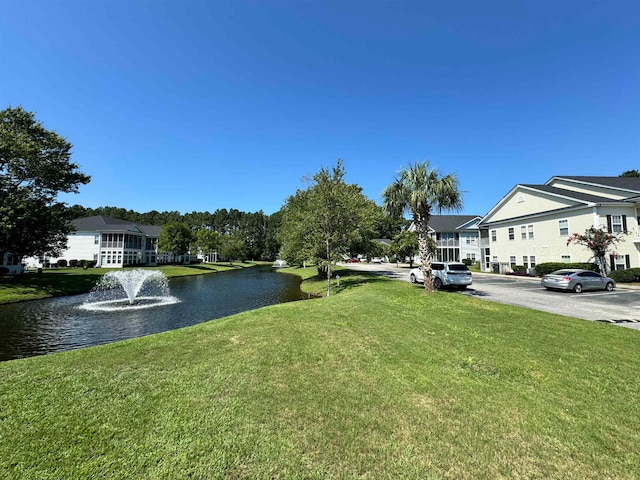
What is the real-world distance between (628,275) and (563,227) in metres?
6.71

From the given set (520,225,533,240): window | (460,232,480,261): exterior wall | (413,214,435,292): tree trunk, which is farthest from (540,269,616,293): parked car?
(460,232,480,261): exterior wall

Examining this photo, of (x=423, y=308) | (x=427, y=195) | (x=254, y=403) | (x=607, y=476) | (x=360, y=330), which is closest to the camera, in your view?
(x=607, y=476)

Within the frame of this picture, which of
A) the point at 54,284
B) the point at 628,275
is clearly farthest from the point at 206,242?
the point at 628,275

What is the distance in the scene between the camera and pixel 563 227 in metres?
28.8

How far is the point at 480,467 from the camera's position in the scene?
11.0 feet

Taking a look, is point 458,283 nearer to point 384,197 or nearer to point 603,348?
point 384,197

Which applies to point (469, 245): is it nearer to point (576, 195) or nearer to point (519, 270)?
point (519, 270)

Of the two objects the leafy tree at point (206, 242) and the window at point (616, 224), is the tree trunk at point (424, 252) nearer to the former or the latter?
the window at point (616, 224)

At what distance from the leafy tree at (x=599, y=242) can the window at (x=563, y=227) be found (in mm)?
2293

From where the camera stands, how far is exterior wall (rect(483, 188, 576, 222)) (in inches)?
1180

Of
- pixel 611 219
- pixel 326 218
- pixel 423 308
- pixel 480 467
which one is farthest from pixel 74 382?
pixel 611 219

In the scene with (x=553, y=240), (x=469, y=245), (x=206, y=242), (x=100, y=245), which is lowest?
(x=553, y=240)

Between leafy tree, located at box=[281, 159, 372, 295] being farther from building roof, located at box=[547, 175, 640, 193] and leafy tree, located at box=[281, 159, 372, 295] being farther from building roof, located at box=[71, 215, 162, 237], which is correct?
building roof, located at box=[71, 215, 162, 237]

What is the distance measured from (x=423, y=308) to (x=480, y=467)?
833 centimetres
